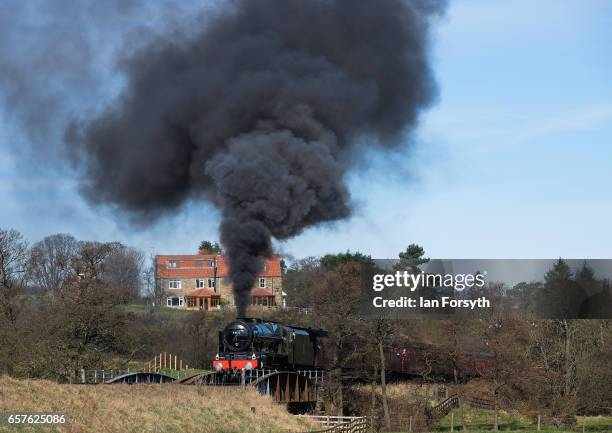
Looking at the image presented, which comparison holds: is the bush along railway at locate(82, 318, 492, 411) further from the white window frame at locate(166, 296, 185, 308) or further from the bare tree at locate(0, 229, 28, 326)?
the white window frame at locate(166, 296, 185, 308)

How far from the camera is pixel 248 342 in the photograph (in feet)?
125

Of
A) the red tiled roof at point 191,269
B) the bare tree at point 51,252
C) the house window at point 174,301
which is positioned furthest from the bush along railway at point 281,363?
the house window at point 174,301

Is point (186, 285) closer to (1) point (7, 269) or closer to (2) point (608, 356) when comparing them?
(1) point (7, 269)

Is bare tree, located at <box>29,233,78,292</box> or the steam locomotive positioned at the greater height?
bare tree, located at <box>29,233,78,292</box>

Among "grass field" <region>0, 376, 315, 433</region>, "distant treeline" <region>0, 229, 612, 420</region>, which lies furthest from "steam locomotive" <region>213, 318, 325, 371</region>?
"distant treeline" <region>0, 229, 612, 420</region>

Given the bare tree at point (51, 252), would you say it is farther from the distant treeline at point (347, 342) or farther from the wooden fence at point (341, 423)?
the wooden fence at point (341, 423)

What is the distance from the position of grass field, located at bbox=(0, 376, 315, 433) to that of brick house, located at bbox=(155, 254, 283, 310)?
227ft

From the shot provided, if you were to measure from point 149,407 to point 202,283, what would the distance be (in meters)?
80.8

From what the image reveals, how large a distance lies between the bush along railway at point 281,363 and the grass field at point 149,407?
2244 mm

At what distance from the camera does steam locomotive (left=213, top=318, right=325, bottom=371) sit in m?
38.0

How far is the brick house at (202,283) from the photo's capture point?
106125mm

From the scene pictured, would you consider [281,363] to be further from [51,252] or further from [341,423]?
[51,252]

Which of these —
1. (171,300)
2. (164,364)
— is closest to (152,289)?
(171,300)

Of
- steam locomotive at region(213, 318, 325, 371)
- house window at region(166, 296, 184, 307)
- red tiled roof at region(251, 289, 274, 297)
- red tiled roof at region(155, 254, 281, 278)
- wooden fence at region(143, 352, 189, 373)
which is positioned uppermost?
red tiled roof at region(155, 254, 281, 278)
